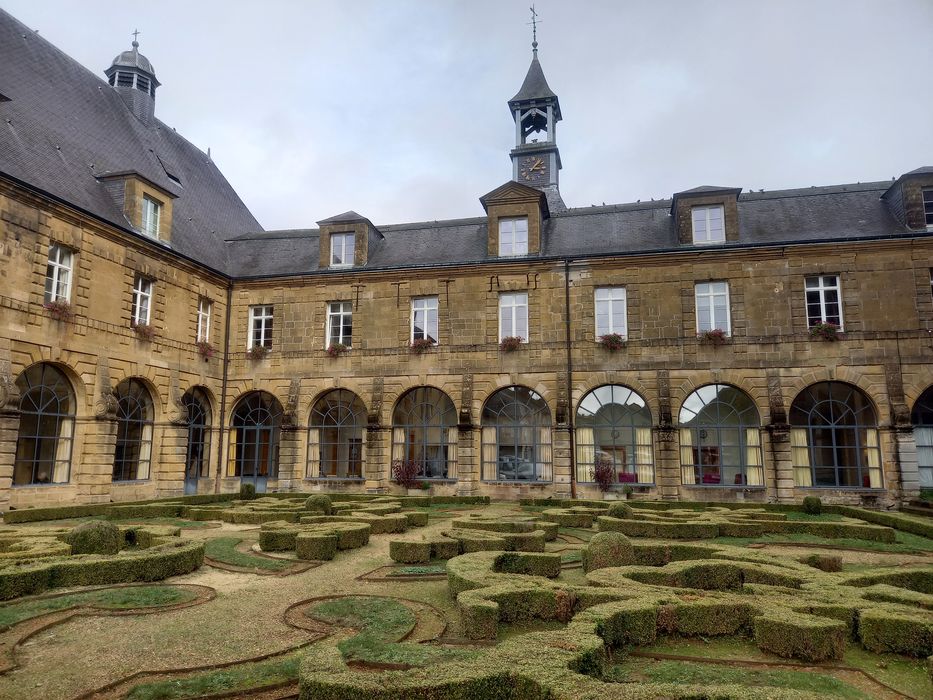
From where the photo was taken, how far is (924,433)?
21.0 meters

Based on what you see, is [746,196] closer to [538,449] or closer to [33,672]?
[538,449]

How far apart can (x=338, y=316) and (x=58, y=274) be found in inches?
379

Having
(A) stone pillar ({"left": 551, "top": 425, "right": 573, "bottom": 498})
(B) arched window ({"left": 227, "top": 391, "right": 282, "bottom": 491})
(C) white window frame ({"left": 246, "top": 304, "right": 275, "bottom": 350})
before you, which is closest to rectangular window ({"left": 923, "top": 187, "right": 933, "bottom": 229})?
(A) stone pillar ({"left": 551, "top": 425, "right": 573, "bottom": 498})

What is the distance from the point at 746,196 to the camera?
82.1 feet

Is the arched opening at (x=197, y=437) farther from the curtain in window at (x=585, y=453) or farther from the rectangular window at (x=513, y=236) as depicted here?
the curtain in window at (x=585, y=453)

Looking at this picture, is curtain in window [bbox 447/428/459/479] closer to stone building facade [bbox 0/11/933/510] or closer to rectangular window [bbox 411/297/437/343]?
stone building facade [bbox 0/11/933/510]

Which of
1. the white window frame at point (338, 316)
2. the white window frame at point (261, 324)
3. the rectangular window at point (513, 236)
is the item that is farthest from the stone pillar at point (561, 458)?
the white window frame at point (261, 324)

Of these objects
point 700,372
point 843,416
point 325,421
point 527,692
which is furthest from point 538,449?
point 527,692

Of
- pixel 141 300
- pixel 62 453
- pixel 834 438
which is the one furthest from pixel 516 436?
pixel 62 453

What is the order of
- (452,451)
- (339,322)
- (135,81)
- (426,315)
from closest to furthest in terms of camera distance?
(452,451)
(426,315)
(339,322)
(135,81)

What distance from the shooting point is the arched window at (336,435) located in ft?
81.8

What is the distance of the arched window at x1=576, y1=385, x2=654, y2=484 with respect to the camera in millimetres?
22422

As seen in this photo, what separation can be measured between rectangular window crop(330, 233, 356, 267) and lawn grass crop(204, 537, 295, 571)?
15863 millimetres

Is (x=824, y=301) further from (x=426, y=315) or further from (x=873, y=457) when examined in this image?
(x=426, y=315)
